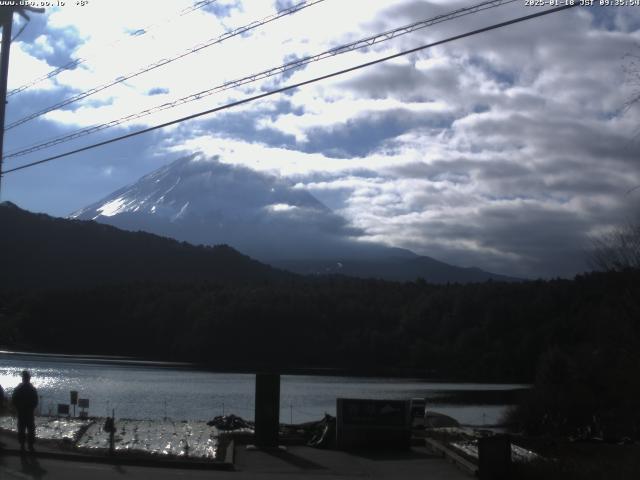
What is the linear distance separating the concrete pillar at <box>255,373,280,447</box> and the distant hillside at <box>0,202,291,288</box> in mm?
94211

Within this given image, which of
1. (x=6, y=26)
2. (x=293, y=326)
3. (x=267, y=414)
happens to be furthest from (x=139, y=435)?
(x=293, y=326)

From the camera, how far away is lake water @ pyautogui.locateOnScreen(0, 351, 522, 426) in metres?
44.5

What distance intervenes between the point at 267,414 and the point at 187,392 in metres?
35.0

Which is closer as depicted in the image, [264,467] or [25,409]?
[25,409]

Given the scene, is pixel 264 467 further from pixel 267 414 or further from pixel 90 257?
pixel 90 257

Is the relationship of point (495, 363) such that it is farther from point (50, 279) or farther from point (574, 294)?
point (50, 279)

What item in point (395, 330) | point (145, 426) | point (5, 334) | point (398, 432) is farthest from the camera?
point (395, 330)

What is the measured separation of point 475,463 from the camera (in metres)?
18.9

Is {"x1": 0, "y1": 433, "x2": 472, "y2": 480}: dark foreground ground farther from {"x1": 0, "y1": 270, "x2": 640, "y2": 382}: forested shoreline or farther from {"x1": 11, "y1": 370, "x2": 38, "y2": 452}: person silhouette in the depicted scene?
{"x1": 0, "y1": 270, "x2": 640, "y2": 382}: forested shoreline

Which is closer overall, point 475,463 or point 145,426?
point 475,463

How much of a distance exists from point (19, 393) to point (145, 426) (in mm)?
6979

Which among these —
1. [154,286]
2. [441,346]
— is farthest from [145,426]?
[154,286]

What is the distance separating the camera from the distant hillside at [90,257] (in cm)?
12081

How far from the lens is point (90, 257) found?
436 ft
